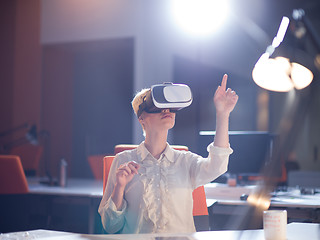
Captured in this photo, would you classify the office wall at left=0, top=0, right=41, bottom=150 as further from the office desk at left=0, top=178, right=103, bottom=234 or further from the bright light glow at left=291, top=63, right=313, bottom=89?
the bright light glow at left=291, top=63, right=313, bottom=89

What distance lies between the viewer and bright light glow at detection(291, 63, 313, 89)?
3.48m

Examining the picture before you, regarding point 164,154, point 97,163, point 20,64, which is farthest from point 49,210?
point 20,64

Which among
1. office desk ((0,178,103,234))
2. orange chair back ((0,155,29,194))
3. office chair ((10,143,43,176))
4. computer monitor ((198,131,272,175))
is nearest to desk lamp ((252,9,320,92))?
computer monitor ((198,131,272,175))

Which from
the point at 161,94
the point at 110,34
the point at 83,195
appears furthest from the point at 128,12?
the point at 161,94

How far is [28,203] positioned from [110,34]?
3.65 m

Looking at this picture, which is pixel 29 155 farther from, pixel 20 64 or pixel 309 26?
pixel 309 26

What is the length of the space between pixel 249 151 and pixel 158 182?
2.13 meters

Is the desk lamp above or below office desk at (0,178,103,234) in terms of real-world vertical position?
above

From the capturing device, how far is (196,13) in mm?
7223

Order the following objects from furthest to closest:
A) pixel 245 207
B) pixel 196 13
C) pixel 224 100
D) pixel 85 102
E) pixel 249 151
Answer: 1. pixel 85 102
2. pixel 196 13
3. pixel 249 151
4. pixel 245 207
5. pixel 224 100

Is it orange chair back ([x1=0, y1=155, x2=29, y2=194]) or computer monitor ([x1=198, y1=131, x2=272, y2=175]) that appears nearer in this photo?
orange chair back ([x1=0, y1=155, x2=29, y2=194])

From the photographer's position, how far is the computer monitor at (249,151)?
13.5 feet

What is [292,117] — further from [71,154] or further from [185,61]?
[71,154]

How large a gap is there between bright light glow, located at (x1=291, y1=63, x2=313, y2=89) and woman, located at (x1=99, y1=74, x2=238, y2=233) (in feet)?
5.22
